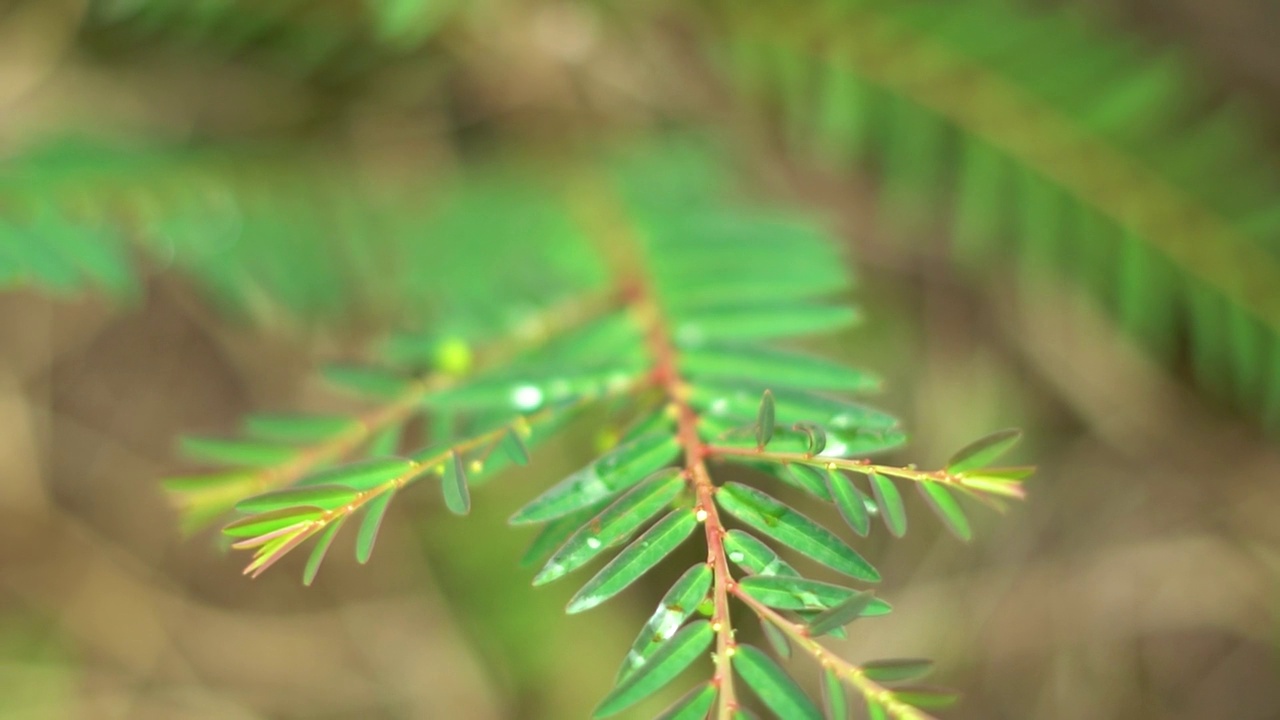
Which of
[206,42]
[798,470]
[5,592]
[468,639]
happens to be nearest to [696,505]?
[798,470]

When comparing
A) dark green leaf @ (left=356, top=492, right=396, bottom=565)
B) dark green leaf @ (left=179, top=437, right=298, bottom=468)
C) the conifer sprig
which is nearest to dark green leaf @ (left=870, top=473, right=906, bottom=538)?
the conifer sprig

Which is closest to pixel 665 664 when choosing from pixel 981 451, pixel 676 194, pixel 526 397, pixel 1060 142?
pixel 981 451

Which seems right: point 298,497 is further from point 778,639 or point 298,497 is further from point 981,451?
point 981,451

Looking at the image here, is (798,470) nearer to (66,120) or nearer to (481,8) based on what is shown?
(481,8)

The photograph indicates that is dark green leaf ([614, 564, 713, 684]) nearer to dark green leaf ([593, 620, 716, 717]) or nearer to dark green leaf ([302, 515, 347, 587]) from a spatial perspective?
dark green leaf ([593, 620, 716, 717])

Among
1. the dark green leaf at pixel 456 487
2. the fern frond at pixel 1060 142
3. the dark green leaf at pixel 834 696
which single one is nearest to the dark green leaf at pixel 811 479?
the dark green leaf at pixel 834 696
